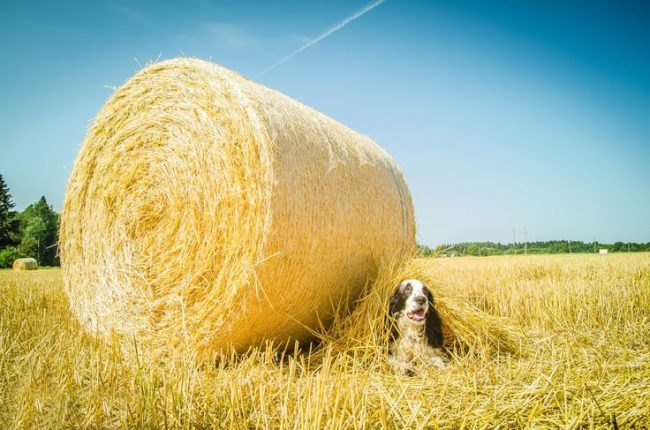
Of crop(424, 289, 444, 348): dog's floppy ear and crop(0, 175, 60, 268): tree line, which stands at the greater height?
crop(0, 175, 60, 268): tree line

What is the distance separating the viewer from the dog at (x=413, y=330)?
2.93 meters

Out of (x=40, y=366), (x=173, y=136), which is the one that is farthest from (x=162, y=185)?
(x=40, y=366)

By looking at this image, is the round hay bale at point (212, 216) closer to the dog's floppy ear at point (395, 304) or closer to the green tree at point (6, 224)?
the dog's floppy ear at point (395, 304)

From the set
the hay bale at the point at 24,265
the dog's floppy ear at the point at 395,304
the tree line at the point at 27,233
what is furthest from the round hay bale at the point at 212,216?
the tree line at the point at 27,233

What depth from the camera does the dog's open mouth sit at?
120 inches

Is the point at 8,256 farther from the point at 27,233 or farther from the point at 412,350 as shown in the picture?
the point at 412,350

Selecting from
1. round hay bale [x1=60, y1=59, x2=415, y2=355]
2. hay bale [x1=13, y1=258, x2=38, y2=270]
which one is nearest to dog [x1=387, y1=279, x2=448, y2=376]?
round hay bale [x1=60, y1=59, x2=415, y2=355]

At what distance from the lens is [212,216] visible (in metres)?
2.93

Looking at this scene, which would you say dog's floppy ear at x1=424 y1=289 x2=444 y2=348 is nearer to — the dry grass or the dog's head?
the dog's head

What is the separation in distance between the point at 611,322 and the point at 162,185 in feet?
13.9

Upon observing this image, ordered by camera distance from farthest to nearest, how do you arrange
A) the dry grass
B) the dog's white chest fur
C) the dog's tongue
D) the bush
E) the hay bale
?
the bush
the hay bale
the dog's tongue
the dog's white chest fur
the dry grass

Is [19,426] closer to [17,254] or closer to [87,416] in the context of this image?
[87,416]

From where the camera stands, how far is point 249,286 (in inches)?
104

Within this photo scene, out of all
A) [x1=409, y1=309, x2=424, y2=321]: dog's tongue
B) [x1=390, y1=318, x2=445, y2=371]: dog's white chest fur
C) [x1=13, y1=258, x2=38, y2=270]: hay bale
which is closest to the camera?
[x1=390, y1=318, x2=445, y2=371]: dog's white chest fur
